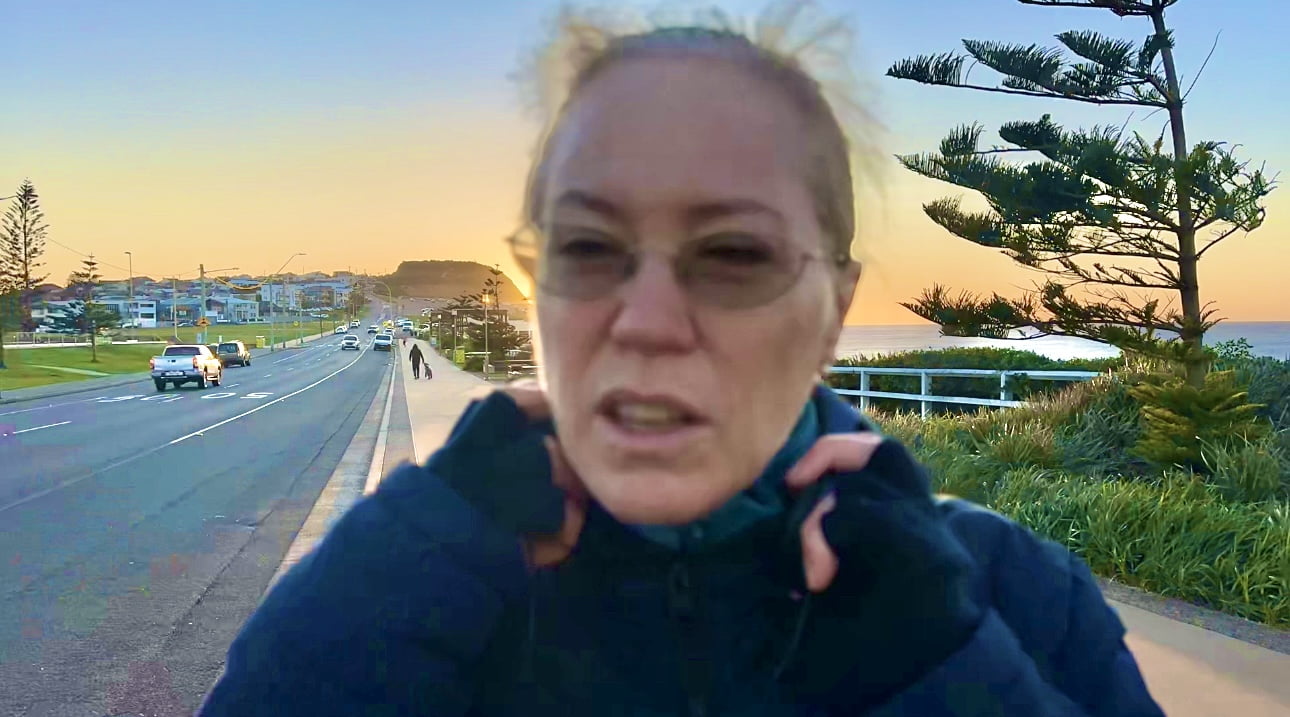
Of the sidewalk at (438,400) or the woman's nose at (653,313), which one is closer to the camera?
the woman's nose at (653,313)

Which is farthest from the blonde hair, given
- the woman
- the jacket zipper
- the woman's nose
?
the jacket zipper

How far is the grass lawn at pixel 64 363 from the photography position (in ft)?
107

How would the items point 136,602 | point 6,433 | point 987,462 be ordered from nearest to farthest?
1. point 136,602
2. point 987,462
3. point 6,433

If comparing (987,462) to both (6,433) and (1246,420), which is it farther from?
(6,433)

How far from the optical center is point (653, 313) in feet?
2.16

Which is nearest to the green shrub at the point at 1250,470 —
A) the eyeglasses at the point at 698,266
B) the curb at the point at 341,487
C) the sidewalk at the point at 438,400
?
the curb at the point at 341,487

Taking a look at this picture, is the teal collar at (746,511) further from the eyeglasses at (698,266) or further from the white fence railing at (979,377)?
the white fence railing at (979,377)

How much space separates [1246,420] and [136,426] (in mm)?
17167

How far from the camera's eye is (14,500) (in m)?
8.97

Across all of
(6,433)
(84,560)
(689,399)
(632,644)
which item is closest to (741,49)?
(689,399)

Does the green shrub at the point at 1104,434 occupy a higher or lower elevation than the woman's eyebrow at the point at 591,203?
lower

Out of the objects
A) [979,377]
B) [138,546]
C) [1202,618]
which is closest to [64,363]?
[138,546]

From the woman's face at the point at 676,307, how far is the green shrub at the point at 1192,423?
22.9 ft

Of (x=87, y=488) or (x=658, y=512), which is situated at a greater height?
(x=658, y=512)
